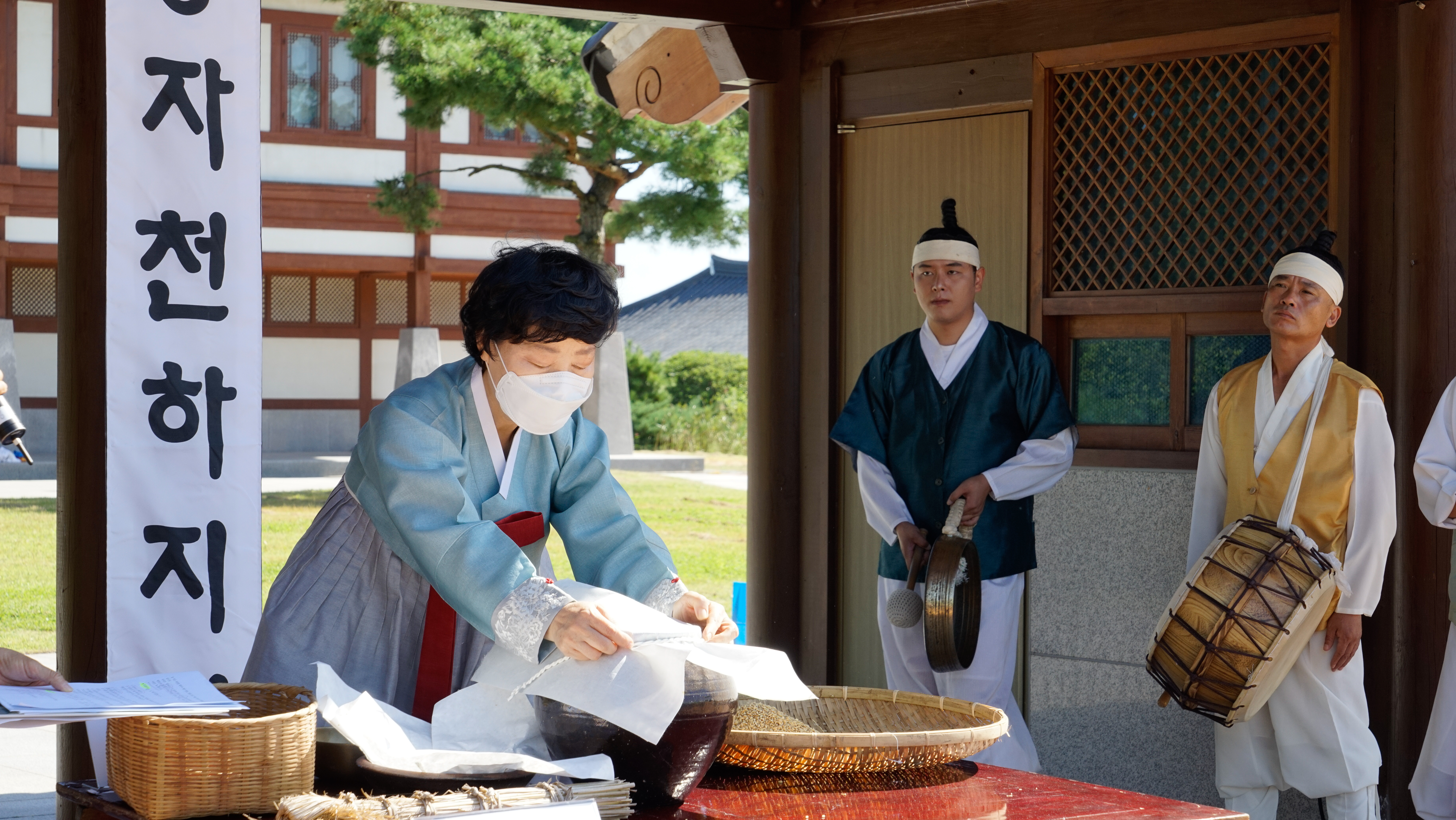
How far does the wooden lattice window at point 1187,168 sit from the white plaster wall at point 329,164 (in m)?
12.2

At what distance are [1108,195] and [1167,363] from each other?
1.84 feet

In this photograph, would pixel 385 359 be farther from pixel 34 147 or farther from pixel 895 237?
pixel 895 237

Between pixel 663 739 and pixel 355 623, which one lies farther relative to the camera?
pixel 355 623

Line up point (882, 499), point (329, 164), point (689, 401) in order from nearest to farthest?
point (882, 499), point (329, 164), point (689, 401)

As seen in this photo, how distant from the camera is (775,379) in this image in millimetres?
5047

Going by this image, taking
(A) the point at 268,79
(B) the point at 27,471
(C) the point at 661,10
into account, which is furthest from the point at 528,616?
(A) the point at 268,79

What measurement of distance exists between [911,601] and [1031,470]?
0.49 meters

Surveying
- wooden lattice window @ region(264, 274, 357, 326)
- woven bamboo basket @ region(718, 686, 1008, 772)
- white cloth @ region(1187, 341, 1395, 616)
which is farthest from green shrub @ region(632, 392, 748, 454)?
woven bamboo basket @ region(718, 686, 1008, 772)

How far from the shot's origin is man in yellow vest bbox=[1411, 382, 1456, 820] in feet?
11.9

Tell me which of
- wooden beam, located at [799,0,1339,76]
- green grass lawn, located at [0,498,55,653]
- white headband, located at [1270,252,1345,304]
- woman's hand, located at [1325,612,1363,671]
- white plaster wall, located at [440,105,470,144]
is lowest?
green grass lawn, located at [0,498,55,653]

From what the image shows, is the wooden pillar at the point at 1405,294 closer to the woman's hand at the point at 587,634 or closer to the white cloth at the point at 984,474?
the white cloth at the point at 984,474

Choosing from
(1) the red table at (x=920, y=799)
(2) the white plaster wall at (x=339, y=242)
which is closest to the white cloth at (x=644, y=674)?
(1) the red table at (x=920, y=799)

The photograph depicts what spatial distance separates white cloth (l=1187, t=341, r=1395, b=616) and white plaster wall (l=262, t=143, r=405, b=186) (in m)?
13.3

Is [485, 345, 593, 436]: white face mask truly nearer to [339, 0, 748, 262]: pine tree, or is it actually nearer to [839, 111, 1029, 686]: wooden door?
[839, 111, 1029, 686]: wooden door
